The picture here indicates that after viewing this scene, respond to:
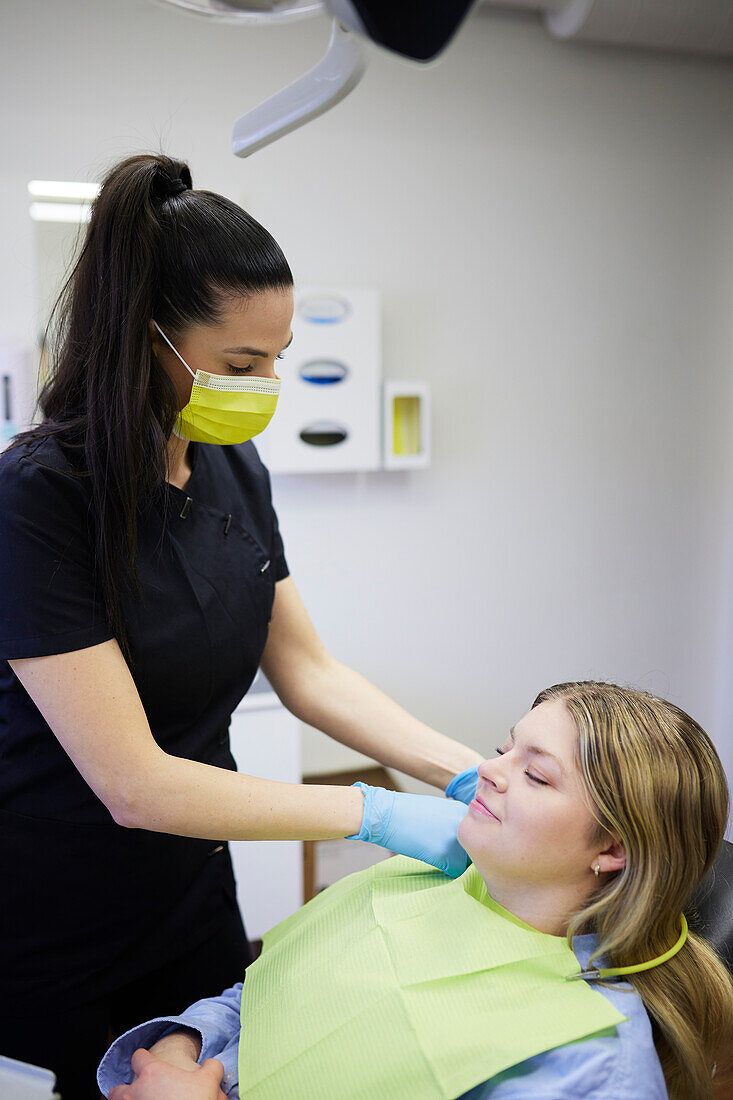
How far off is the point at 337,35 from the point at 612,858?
2.91ft

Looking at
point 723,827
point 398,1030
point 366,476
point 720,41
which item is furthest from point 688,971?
point 720,41

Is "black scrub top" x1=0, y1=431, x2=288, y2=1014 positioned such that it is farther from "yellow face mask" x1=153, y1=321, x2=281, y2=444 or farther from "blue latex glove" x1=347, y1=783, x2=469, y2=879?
"blue latex glove" x1=347, y1=783, x2=469, y2=879

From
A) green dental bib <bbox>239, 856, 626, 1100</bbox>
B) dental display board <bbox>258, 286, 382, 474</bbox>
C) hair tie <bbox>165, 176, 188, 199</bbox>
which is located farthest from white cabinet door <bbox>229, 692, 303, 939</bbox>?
hair tie <bbox>165, 176, 188, 199</bbox>

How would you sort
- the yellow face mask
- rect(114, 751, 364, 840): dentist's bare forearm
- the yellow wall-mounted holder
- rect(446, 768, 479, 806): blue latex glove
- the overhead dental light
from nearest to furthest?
1. the overhead dental light
2. rect(114, 751, 364, 840): dentist's bare forearm
3. the yellow face mask
4. rect(446, 768, 479, 806): blue latex glove
5. the yellow wall-mounted holder

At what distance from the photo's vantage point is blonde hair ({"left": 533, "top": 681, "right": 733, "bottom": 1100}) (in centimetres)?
99

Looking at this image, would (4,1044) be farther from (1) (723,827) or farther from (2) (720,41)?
(2) (720,41)

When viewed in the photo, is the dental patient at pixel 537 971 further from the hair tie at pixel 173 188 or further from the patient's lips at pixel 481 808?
the hair tie at pixel 173 188

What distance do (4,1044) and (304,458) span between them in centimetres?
163

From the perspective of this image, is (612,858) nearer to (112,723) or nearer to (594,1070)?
(594,1070)

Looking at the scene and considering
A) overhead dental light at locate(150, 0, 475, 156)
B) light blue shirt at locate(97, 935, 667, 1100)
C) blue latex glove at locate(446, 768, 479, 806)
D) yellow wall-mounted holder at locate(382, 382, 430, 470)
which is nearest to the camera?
overhead dental light at locate(150, 0, 475, 156)

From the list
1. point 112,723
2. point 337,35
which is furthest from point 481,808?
point 337,35

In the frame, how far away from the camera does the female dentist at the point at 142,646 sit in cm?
99

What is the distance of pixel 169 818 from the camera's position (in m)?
1.01

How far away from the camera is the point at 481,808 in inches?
42.5
